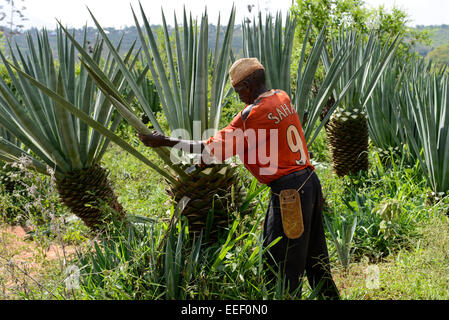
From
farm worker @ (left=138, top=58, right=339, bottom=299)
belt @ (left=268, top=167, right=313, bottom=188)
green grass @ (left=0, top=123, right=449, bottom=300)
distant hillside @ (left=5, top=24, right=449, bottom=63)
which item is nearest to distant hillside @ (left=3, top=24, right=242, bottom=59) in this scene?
distant hillside @ (left=5, top=24, right=449, bottom=63)

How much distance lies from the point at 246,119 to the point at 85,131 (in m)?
1.25

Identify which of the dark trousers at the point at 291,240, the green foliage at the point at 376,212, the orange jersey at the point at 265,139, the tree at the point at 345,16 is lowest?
the green foliage at the point at 376,212

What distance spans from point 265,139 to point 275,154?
0.11 metres

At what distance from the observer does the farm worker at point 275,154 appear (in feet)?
7.07

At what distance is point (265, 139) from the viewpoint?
7.11 ft

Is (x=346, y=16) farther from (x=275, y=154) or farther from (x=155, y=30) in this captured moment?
(x=275, y=154)

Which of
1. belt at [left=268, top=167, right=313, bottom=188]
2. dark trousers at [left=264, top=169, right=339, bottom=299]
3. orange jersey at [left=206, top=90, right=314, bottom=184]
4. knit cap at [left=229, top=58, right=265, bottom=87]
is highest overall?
knit cap at [left=229, top=58, right=265, bottom=87]

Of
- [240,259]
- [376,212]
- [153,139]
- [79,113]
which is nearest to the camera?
[79,113]

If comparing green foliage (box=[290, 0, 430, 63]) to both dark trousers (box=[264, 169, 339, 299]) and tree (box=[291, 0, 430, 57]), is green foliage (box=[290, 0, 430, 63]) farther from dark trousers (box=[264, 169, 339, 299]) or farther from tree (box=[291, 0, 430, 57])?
dark trousers (box=[264, 169, 339, 299])

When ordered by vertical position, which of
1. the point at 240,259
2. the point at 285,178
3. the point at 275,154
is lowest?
A: the point at 240,259

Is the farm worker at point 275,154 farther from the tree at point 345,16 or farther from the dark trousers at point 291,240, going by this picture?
the tree at point 345,16

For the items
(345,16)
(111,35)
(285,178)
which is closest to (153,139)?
(285,178)

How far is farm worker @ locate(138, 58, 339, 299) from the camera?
215cm

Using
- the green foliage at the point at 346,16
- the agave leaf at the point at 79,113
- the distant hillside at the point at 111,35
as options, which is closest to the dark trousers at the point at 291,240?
the agave leaf at the point at 79,113
